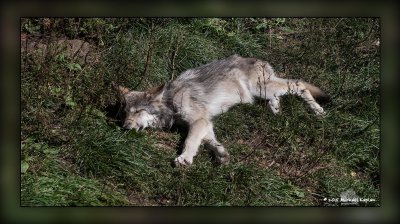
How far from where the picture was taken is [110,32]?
767 centimetres

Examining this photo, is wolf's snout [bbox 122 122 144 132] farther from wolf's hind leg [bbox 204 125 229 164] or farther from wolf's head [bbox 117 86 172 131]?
wolf's hind leg [bbox 204 125 229 164]

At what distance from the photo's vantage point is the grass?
206 inches

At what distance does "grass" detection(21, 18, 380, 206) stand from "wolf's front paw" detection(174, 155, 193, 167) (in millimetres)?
90

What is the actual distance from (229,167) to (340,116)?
2.08m

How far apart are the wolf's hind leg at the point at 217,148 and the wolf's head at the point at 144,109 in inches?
24.0

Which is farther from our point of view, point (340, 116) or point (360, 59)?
point (360, 59)

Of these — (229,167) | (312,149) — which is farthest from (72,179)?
(312,149)

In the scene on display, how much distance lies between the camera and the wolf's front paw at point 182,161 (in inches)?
224

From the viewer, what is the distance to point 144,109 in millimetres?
6406

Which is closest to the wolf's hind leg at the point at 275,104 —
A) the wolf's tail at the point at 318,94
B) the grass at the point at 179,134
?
the grass at the point at 179,134

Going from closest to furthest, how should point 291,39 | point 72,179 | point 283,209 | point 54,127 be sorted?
point 283,209, point 72,179, point 54,127, point 291,39

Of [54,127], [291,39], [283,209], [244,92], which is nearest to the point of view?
[283,209]

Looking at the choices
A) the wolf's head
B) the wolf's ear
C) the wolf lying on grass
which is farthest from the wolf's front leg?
the wolf's ear

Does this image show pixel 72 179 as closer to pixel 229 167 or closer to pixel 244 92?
pixel 229 167
